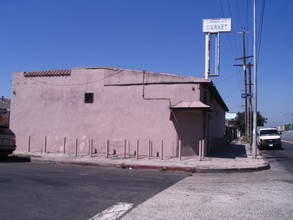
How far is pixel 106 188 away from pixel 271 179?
584 cm

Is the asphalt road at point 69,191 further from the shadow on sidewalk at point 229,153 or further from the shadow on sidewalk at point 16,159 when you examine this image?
the shadow on sidewalk at point 229,153

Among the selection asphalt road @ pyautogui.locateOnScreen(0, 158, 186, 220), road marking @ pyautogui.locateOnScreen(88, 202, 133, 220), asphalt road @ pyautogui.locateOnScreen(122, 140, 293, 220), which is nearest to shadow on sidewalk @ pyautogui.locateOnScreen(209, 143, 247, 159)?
asphalt road @ pyautogui.locateOnScreen(0, 158, 186, 220)

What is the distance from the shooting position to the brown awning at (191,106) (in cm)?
1816

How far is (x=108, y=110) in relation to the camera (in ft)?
66.9

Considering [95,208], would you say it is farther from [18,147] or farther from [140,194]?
[18,147]

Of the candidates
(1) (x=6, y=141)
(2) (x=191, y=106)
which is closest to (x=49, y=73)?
(1) (x=6, y=141)

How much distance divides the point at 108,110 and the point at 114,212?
13.1 meters

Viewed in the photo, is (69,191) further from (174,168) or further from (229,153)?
(229,153)

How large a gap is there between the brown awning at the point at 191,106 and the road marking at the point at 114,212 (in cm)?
1051

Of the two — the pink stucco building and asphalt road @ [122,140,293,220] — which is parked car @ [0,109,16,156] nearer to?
the pink stucco building

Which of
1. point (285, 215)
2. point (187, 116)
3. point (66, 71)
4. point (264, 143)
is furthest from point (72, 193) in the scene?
point (264, 143)

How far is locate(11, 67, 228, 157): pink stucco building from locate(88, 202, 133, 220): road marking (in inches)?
421

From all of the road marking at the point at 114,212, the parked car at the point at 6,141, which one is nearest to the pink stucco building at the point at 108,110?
the parked car at the point at 6,141

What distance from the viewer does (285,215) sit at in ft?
24.4
